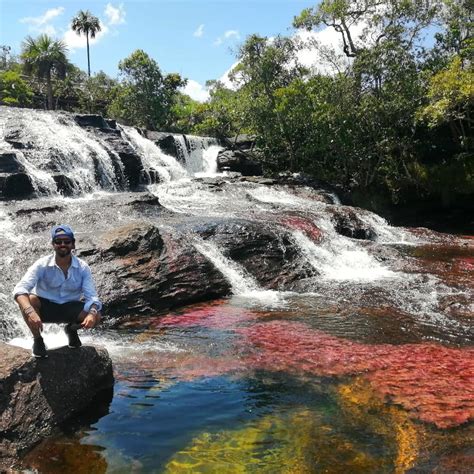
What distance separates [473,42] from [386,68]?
4.40 m

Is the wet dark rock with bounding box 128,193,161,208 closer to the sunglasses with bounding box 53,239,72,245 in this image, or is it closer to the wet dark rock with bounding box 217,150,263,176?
the sunglasses with bounding box 53,239,72,245

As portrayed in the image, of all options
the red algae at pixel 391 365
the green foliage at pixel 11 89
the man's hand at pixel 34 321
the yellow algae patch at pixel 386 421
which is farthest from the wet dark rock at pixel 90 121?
the green foliage at pixel 11 89

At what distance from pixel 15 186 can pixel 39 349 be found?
13465 millimetres

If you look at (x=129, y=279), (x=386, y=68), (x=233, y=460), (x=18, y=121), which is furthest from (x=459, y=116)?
(x=233, y=460)

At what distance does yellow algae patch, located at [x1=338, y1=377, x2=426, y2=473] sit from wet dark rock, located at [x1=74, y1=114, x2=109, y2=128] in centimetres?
2218

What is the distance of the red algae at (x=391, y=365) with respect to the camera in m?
6.12

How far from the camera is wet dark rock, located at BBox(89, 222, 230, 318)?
1032 cm

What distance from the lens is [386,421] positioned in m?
5.71

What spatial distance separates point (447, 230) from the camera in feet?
80.3

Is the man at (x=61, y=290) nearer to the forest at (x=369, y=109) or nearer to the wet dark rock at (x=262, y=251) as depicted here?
the wet dark rock at (x=262, y=251)

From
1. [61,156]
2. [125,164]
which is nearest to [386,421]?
[61,156]

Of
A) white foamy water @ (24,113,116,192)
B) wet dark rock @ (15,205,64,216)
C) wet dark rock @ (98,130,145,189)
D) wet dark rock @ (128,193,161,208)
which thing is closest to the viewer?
wet dark rock @ (15,205,64,216)

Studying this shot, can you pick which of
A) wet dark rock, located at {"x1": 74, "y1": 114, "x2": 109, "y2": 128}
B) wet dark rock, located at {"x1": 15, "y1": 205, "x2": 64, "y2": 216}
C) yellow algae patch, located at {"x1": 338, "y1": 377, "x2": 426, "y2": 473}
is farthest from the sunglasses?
wet dark rock, located at {"x1": 74, "y1": 114, "x2": 109, "y2": 128}

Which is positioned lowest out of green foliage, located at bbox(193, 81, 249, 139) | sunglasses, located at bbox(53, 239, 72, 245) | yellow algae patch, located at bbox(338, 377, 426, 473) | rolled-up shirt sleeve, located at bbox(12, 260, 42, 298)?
yellow algae patch, located at bbox(338, 377, 426, 473)
